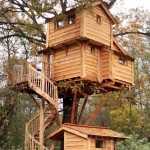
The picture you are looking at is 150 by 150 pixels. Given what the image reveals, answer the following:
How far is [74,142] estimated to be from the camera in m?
15.0

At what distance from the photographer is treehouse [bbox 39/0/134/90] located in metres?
16.6

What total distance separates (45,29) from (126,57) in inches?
196

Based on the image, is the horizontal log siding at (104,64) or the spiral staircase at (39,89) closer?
the spiral staircase at (39,89)

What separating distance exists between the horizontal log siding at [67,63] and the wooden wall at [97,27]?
0.99 metres

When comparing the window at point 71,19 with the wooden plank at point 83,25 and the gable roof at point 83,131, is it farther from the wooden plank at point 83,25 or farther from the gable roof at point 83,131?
the gable roof at point 83,131

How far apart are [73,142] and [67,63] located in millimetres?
4165

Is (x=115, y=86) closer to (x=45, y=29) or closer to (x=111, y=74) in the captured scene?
(x=111, y=74)

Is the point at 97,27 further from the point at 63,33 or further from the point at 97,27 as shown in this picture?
the point at 63,33

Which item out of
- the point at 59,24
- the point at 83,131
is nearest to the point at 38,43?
the point at 59,24

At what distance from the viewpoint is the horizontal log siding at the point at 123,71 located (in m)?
17.5

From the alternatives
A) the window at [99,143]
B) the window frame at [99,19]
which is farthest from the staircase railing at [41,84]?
the window frame at [99,19]

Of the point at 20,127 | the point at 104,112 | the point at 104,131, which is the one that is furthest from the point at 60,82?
the point at 104,112

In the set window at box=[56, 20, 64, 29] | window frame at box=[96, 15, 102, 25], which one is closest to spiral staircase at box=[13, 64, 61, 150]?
window at box=[56, 20, 64, 29]

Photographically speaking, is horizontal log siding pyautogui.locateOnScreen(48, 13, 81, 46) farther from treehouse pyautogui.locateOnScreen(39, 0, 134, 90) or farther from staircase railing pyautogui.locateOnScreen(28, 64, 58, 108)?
staircase railing pyautogui.locateOnScreen(28, 64, 58, 108)
